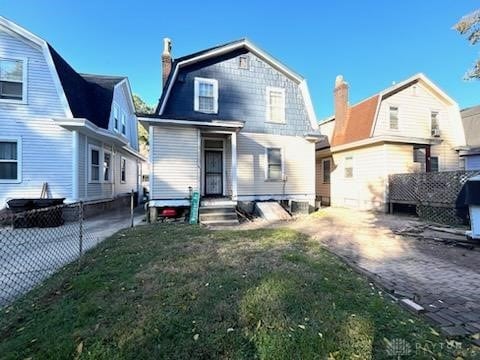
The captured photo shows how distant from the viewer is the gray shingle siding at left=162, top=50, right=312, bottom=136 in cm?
1118

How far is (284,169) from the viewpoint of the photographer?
12398 mm

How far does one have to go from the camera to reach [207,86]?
38.0 ft

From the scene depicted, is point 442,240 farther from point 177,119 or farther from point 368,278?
point 177,119

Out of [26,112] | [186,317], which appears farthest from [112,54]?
[186,317]

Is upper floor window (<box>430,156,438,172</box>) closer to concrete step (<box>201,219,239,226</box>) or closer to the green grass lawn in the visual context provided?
concrete step (<box>201,219,239,226</box>)

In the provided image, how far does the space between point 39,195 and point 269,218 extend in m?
8.51

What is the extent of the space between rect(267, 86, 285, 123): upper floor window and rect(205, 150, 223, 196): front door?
297 cm

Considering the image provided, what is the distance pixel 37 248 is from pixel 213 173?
725 centimetres

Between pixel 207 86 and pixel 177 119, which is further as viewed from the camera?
pixel 207 86

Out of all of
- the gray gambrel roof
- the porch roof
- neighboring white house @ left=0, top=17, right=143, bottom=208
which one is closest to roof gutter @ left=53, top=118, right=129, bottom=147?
neighboring white house @ left=0, top=17, right=143, bottom=208

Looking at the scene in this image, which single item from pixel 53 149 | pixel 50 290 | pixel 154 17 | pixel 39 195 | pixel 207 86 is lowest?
pixel 50 290

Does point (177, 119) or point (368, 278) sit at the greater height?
point (177, 119)

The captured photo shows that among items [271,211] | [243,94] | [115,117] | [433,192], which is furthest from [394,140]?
[115,117]

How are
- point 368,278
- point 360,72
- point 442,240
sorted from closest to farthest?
point 368,278 < point 442,240 < point 360,72
